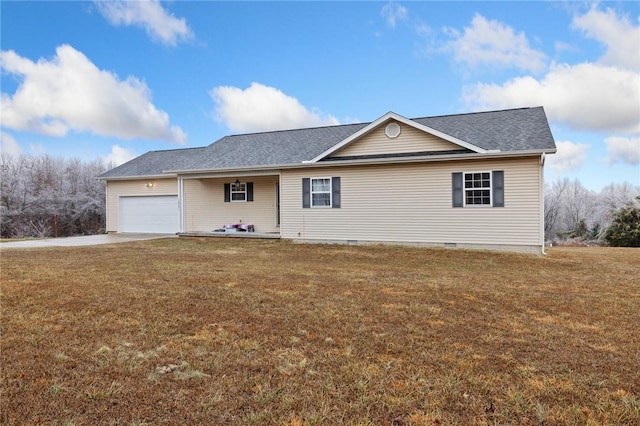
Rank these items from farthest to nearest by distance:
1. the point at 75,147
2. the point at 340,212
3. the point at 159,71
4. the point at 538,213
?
the point at 75,147 → the point at 159,71 → the point at 340,212 → the point at 538,213

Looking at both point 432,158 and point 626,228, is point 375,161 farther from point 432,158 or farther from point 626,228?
point 626,228

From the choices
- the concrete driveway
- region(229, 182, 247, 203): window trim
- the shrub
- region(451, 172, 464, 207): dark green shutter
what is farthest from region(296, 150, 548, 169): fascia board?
the shrub

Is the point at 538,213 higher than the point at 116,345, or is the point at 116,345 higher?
the point at 538,213

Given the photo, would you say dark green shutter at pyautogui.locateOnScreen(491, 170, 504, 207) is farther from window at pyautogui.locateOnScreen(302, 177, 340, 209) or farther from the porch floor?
the porch floor

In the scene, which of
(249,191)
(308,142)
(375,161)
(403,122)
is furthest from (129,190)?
(403,122)

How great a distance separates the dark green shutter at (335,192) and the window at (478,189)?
155 inches

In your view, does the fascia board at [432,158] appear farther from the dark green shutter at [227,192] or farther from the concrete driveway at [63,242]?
the concrete driveway at [63,242]

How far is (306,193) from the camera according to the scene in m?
14.4

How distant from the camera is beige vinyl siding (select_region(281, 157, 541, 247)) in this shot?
1177 cm

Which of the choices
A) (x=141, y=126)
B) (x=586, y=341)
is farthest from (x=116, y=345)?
(x=141, y=126)

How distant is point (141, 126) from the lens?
28750mm

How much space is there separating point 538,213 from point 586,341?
8.45m

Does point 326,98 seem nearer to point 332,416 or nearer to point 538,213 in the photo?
point 538,213

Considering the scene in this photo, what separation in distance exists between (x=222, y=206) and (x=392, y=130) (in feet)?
27.4
